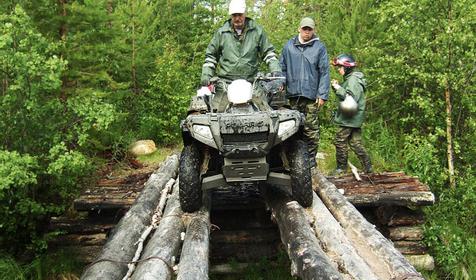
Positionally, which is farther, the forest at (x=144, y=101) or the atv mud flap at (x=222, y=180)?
the forest at (x=144, y=101)

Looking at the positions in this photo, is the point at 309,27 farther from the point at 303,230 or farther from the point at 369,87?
the point at 369,87

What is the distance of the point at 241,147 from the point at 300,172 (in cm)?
73

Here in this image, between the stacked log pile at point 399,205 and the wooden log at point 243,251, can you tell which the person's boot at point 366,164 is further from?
the wooden log at point 243,251

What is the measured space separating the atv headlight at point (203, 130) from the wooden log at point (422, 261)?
3.59 meters

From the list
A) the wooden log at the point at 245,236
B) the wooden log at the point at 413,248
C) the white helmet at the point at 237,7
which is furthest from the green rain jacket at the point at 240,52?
the wooden log at the point at 413,248

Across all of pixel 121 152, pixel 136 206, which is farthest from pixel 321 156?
pixel 136 206

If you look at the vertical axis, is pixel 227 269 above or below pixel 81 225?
below

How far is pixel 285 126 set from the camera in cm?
456

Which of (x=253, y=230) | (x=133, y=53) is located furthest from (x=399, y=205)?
(x=133, y=53)

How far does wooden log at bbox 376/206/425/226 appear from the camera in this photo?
6426 mm

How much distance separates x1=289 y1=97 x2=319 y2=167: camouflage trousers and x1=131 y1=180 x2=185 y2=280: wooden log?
244cm

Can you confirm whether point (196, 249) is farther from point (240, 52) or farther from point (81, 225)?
point (81, 225)

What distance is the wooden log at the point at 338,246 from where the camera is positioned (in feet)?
11.5

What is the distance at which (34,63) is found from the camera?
5.28 m
